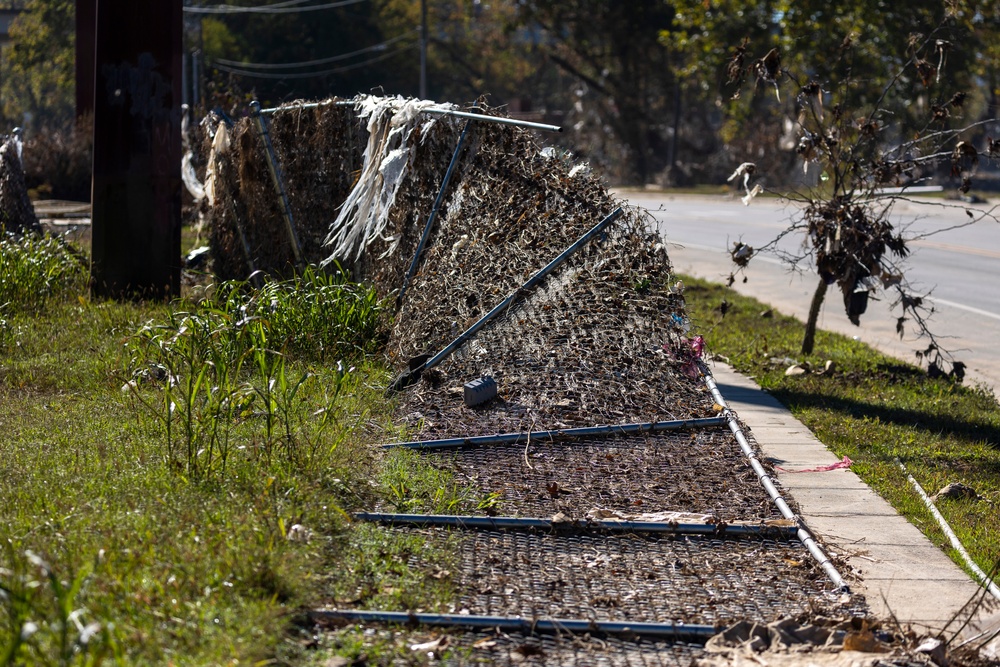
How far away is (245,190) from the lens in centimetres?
1006

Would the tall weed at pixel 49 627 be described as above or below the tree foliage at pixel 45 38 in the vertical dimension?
below

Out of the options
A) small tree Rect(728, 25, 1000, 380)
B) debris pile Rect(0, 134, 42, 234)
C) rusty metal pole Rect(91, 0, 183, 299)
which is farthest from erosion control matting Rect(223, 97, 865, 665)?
debris pile Rect(0, 134, 42, 234)

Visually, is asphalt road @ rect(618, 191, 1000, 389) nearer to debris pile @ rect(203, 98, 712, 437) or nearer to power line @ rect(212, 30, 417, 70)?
debris pile @ rect(203, 98, 712, 437)

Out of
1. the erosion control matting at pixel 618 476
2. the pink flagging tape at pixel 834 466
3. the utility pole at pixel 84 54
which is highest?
the utility pole at pixel 84 54

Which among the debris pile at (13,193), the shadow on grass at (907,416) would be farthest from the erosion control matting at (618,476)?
the debris pile at (13,193)

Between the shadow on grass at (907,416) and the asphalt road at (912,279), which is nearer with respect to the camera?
the shadow on grass at (907,416)

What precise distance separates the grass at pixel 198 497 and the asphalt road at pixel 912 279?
8.32 feet

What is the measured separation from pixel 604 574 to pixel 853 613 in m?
0.89

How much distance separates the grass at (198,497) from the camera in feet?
11.2

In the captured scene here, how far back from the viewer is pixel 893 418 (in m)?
7.28

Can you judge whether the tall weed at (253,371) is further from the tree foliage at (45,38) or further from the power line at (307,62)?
the tree foliage at (45,38)

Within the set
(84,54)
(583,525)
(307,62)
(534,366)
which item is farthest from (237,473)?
(307,62)

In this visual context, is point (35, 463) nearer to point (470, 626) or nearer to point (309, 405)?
point (309, 405)

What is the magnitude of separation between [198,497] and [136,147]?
555 centimetres
